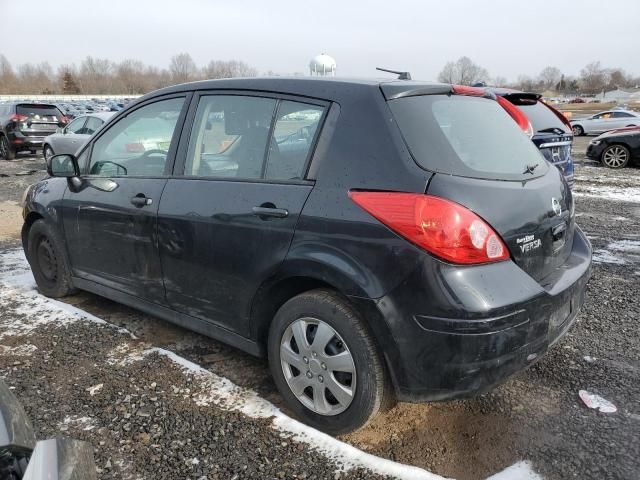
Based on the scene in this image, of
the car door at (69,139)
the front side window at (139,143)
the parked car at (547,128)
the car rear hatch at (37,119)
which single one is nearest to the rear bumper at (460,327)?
the front side window at (139,143)

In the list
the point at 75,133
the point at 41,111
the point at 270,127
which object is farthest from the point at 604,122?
the point at 270,127

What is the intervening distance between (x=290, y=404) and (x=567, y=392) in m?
1.56

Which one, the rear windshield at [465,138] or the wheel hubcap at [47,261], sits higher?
the rear windshield at [465,138]

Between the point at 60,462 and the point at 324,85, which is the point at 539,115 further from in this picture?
the point at 60,462

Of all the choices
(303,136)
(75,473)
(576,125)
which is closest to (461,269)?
(303,136)

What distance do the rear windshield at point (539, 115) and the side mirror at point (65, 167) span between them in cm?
490

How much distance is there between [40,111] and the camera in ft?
50.5

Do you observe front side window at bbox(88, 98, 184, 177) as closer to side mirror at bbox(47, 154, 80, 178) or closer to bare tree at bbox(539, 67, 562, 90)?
side mirror at bbox(47, 154, 80, 178)

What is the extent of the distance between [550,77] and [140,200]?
436ft

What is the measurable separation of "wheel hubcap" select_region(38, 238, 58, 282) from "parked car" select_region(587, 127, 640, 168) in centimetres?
1243

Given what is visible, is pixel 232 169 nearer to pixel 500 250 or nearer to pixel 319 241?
pixel 319 241

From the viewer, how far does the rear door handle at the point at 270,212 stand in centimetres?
255

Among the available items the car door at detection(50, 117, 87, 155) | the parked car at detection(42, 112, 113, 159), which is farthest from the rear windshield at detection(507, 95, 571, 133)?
the car door at detection(50, 117, 87, 155)

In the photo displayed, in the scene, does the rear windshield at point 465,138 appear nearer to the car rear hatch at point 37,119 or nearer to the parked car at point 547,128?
the parked car at point 547,128
